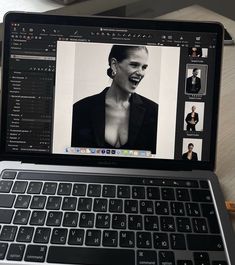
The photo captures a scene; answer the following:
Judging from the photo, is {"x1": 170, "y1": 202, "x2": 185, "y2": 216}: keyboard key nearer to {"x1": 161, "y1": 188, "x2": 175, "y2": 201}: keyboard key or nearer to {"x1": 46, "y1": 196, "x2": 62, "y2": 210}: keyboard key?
{"x1": 161, "y1": 188, "x2": 175, "y2": 201}: keyboard key

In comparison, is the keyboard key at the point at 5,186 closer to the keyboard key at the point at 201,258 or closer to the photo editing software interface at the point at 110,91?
the photo editing software interface at the point at 110,91

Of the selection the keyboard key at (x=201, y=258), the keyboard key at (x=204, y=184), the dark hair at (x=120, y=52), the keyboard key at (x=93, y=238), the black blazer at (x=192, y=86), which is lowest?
the keyboard key at (x=201, y=258)

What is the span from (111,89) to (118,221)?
20 cm

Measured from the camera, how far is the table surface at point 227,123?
2.50 feet

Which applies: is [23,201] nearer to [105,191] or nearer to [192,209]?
[105,191]

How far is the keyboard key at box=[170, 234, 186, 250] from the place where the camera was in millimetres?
588

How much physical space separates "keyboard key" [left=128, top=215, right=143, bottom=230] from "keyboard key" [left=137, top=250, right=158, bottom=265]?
1.7 inches

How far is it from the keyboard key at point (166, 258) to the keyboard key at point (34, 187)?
0.63ft

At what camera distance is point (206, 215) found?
643mm

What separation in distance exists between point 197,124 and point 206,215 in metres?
0.14

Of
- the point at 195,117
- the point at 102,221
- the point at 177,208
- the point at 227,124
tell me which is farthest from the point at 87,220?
the point at 227,124

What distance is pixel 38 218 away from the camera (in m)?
0.62

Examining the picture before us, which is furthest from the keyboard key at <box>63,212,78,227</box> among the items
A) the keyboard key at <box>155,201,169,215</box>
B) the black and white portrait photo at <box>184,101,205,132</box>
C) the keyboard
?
the black and white portrait photo at <box>184,101,205,132</box>

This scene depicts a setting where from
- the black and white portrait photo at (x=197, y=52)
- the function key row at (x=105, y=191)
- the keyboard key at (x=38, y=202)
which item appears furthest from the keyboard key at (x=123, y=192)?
the black and white portrait photo at (x=197, y=52)
